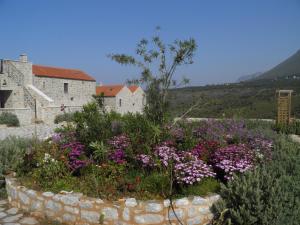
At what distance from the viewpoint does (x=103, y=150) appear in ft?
15.3

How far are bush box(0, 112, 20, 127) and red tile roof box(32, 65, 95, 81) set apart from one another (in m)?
9.14

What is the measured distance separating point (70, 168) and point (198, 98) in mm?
3247

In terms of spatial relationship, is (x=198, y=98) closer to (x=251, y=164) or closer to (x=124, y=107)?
(x=251, y=164)

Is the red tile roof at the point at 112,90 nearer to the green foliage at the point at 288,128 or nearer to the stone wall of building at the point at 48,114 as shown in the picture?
the stone wall of building at the point at 48,114

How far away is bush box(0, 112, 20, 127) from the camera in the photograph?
684 inches

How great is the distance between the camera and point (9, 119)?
17.6m

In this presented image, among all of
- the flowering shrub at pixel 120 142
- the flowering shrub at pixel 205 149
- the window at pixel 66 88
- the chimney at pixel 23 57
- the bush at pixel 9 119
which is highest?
the chimney at pixel 23 57

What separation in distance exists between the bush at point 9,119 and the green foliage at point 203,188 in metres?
16.1

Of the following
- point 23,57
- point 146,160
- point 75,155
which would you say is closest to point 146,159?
point 146,160

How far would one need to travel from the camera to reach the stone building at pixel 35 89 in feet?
69.1

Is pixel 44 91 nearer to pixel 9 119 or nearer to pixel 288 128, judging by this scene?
pixel 9 119

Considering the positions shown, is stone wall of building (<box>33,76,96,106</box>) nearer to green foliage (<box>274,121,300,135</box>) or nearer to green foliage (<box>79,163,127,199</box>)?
green foliage (<box>274,121,300,135</box>)

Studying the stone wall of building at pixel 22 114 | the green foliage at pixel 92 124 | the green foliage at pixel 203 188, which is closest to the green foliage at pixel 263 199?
the green foliage at pixel 203 188

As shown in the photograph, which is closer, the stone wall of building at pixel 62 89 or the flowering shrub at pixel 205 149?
the flowering shrub at pixel 205 149
